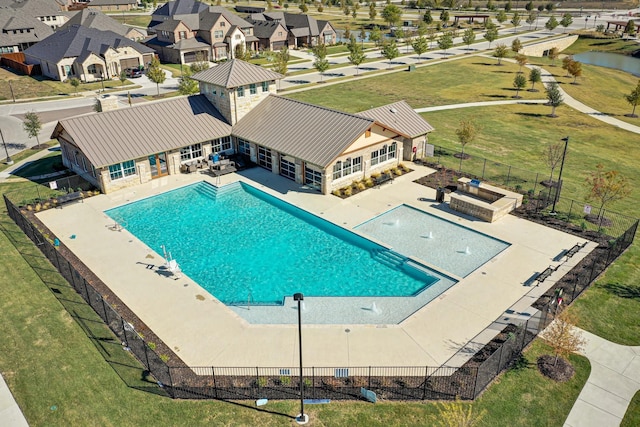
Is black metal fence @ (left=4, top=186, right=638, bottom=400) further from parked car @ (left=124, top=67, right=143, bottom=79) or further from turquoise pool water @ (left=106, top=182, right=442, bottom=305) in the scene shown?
parked car @ (left=124, top=67, right=143, bottom=79)

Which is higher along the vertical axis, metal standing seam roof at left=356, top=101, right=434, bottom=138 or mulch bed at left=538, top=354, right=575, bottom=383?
metal standing seam roof at left=356, top=101, right=434, bottom=138

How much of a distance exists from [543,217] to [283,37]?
268 ft

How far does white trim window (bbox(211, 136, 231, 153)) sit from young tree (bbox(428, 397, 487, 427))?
32380mm

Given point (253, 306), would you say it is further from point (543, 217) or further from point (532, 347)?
point (543, 217)

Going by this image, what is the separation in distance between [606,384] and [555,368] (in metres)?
2.14

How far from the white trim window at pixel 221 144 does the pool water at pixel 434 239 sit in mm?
17943

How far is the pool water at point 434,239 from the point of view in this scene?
31.1m

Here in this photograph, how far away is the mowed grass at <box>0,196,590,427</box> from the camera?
20188mm

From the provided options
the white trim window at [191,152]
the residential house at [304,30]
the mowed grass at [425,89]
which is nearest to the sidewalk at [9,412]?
the white trim window at [191,152]

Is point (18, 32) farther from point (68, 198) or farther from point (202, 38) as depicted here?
point (68, 198)

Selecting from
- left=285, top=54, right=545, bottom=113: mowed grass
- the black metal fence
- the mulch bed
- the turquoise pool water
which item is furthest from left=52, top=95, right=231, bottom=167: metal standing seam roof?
the mulch bed

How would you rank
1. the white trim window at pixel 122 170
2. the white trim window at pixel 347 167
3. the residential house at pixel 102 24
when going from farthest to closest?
the residential house at pixel 102 24
the white trim window at pixel 122 170
the white trim window at pixel 347 167

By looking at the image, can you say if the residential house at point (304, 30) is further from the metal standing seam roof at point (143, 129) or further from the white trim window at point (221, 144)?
the white trim window at point (221, 144)

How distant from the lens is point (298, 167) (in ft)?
133
